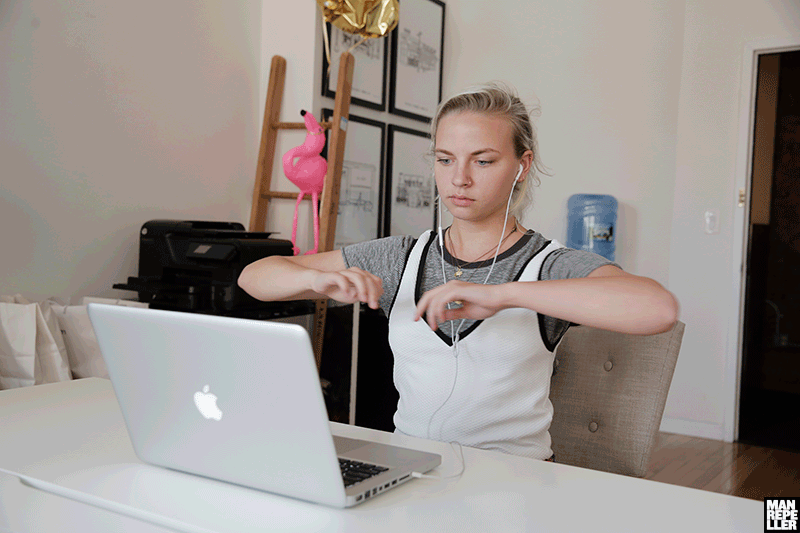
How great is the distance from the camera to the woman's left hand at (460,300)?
107 cm

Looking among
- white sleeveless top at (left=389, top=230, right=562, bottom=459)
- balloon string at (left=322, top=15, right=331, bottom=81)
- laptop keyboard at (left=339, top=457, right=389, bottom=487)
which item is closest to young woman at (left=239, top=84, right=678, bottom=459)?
white sleeveless top at (left=389, top=230, right=562, bottom=459)

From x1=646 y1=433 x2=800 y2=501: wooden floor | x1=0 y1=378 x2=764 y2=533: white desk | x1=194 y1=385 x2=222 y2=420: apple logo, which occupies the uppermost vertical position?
x1=194 y1=385 x2=222 y2=420: apple logo

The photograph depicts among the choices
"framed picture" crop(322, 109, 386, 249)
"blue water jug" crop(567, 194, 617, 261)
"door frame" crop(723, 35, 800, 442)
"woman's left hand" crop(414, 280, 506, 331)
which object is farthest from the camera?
"blue water jug" crop(567, 194, 617, 261)

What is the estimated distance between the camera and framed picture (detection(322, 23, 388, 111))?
3297 millimetres

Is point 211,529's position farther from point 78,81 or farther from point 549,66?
point 549,66

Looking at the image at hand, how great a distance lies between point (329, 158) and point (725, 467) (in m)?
2.36

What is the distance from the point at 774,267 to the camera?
3881mm

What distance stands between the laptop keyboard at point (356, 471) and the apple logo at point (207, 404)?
18cm

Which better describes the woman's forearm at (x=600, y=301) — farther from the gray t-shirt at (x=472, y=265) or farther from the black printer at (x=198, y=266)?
the black printer at (x=198, y=266)

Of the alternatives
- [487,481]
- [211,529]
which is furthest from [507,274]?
[211,529]

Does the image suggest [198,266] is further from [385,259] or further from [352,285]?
[352,285]

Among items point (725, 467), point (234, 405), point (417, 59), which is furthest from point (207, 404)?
point (417, 59)

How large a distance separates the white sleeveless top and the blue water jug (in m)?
2.85

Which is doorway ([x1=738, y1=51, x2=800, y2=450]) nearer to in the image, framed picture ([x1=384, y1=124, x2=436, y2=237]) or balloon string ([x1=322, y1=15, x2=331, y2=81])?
framed picture ([x1=384, y1=124, x2=436, y2=237])
